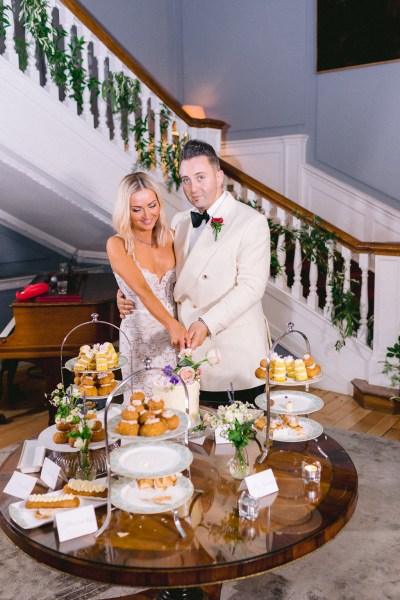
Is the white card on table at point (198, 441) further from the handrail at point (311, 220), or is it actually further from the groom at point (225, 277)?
the handrail at point (311, 220)

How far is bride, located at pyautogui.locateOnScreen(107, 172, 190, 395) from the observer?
254 cm

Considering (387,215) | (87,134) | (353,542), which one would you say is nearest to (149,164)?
(87,134)

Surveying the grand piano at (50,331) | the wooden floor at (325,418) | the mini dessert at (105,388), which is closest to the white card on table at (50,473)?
the mini dessert at (105,388)

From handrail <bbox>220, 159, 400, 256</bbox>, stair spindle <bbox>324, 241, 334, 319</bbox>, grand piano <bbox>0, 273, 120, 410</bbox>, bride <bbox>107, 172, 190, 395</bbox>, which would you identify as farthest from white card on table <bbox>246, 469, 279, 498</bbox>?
stair spindle <bbox>324, 241, 334, 319</bbox>

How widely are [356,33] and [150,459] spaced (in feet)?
18.7

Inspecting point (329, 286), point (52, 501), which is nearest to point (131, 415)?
point (52, 501)

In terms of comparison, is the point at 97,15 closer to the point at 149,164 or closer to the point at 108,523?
the point at 149,164

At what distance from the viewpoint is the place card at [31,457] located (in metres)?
1.88

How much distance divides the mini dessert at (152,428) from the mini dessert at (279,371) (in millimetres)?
574

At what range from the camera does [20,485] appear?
1.73 m

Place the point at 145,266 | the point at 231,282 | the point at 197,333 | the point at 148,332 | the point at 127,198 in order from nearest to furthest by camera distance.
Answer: the point at 197,333 < the point at 231,282 < the point at 127,198 < the point at 145,266 < the point at 148,332

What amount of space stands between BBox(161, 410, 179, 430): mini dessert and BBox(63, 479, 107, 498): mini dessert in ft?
0.96

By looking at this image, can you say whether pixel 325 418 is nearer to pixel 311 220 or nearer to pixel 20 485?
pixel 311 220

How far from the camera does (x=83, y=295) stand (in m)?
3.98
